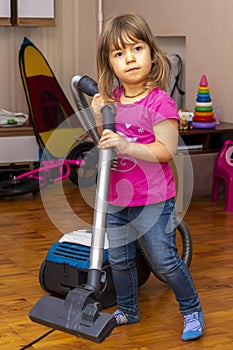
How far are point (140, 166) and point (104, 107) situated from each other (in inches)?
8.8

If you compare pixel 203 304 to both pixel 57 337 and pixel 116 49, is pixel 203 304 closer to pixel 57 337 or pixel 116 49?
pixel 57 337

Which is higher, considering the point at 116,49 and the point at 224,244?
the point at 116,49

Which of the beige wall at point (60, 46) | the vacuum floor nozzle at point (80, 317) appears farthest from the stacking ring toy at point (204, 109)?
the vacuum floor nozzle at point (80, 317)

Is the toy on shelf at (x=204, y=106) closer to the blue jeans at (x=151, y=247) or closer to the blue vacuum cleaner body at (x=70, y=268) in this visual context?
the blue vacuum cleaner body at (x=70, y=268)

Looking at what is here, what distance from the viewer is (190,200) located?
437 cm

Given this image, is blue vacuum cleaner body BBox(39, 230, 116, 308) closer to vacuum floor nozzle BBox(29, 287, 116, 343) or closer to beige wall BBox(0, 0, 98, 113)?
vacuum floor nozzle BBox(29, 287, 116, 343)

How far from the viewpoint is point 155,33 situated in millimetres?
5234

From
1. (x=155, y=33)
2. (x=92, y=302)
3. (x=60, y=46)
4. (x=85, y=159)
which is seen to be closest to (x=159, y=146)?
(x=92, y=302)

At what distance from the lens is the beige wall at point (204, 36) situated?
181 inches

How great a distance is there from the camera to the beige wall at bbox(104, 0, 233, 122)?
4.60 m

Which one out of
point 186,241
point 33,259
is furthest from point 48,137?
point 186,241

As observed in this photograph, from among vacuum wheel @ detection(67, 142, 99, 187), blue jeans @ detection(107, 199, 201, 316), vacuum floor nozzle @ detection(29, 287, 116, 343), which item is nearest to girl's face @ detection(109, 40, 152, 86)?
blue jeans @ detection(107, 199, 201, 316)

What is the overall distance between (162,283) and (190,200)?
151cm

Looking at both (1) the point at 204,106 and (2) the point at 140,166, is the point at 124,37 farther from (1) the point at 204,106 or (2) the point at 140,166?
(1) the point at 204,106
